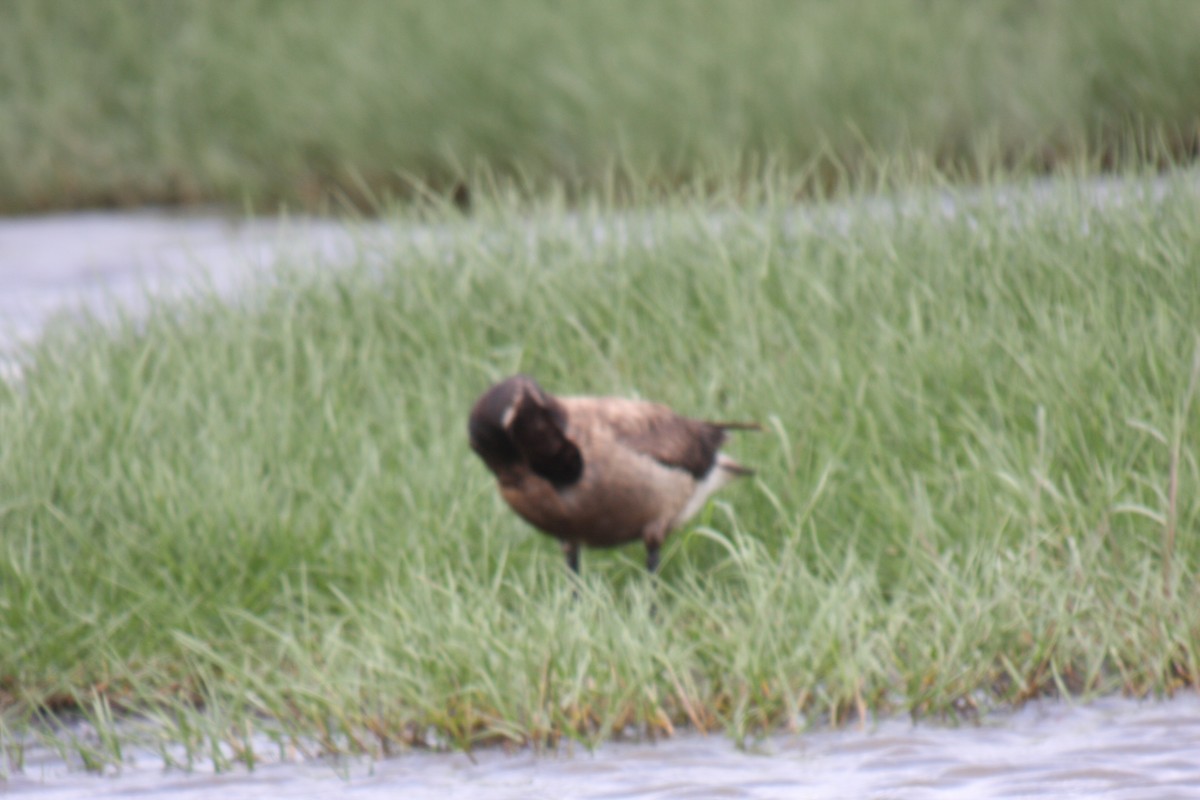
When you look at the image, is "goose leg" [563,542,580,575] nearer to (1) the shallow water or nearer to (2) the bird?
(2) the bird

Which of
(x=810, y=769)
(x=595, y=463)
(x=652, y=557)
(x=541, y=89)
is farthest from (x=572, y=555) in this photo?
(x=541, y=89)

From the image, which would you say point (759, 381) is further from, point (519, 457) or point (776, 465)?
point (519, 457)

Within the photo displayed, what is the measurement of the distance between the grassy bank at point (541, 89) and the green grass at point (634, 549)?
2.71m

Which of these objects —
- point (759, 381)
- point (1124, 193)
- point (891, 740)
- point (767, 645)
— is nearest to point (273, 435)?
point (759, 381)

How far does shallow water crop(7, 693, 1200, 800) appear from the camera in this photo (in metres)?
3.81

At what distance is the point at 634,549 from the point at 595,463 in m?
0.66

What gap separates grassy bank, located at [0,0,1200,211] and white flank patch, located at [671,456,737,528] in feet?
13.3

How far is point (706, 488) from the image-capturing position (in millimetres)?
5059

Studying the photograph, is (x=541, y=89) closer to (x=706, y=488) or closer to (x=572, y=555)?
(x=706, y=488)

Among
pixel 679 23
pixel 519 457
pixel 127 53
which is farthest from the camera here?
pixel 127 53

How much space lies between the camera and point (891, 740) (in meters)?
4.10

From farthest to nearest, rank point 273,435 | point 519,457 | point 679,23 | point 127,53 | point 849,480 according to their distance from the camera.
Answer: point 127,53
point 679,23
point 273,435
point 849,480
point 519,457

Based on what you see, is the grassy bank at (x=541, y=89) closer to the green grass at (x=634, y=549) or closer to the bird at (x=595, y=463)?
the green grass at (x=634, y=549)

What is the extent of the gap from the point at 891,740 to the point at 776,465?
1333mm
